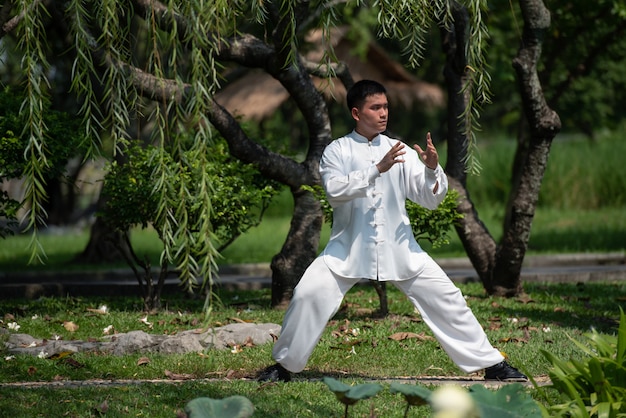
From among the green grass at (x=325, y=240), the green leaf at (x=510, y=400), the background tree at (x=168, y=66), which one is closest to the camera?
the green leaf at (x=510, y=400)

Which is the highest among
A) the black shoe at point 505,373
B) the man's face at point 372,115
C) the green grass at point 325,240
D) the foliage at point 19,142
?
the man's face at point 372,115

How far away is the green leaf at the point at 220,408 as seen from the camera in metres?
4.02

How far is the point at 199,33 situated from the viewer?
182 inches

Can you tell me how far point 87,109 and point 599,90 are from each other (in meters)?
22.6

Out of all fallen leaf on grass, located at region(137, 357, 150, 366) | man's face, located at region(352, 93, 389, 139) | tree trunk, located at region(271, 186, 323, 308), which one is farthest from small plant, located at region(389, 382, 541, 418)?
tree trunk, located at region(271, 186, 323, 308)

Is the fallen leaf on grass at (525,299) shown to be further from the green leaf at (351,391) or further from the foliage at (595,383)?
the green leaf at (351,391)

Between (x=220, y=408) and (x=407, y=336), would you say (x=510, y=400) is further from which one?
(x=407, y=336)

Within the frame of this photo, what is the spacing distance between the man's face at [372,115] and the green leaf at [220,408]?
2.73 metres

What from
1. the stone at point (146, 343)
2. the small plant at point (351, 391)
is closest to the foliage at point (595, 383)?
the small plant at point (351, 391)

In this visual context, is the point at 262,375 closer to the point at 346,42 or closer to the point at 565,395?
the point at 565,395

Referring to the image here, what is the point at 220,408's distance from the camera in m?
4.07

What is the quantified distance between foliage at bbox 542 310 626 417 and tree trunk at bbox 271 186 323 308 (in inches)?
172

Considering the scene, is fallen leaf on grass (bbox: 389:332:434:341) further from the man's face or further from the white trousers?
the man's face

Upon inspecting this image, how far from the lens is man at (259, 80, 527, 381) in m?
6.06
